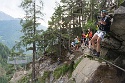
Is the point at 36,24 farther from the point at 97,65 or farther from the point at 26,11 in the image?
the point at 97,65

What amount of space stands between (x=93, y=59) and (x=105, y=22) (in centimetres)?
276

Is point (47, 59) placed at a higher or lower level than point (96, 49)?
lower

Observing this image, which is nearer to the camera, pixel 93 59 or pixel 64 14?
pixel 93 59

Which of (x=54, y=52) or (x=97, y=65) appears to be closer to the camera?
(x=97, y=65)

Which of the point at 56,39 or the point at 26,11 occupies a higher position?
the point at 26,11

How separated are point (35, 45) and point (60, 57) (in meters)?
3.19

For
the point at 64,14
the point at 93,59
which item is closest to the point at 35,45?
the point at 64,14

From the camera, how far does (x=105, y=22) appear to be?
10594 mm

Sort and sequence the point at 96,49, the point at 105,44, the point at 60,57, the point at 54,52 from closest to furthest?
the point at 96,49 → the point at 105,44 → the point at 60,57 → the point at 54,52

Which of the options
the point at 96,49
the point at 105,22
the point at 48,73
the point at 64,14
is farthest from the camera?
the point at 64,14

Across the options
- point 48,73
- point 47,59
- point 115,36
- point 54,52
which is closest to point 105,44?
point 115,36

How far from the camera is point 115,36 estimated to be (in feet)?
38.4

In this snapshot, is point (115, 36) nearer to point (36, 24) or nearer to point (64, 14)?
point (36, 24)

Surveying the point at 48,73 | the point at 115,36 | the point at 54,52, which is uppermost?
the point at 115,36
